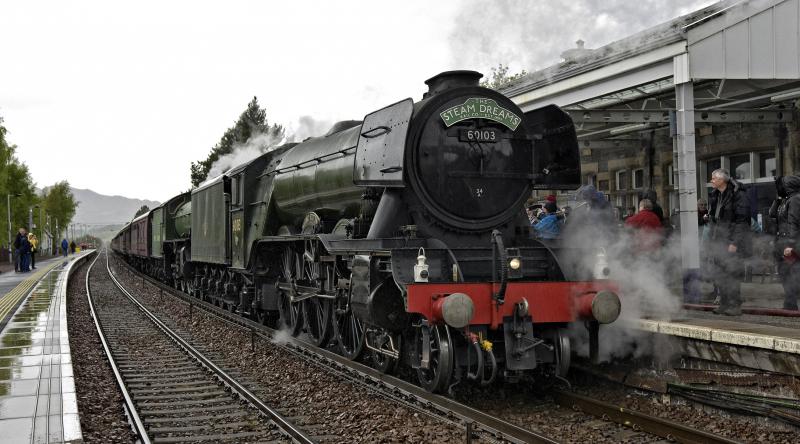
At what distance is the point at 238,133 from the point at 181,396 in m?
57.5

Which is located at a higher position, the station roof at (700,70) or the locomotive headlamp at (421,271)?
the station roof at (700,70)

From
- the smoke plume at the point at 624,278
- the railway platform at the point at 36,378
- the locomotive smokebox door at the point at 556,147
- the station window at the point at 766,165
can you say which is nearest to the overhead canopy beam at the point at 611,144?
the station window at the point at 766,165

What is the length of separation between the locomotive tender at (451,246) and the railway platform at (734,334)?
2.54ft

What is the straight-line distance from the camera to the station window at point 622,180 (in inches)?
661

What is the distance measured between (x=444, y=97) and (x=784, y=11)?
195 inches

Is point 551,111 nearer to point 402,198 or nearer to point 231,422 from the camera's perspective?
point 402,198

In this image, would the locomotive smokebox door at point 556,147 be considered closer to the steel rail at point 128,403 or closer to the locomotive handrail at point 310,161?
the locomotive handrail at point 310,161

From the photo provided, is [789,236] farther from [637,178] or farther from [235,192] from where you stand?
[637,178]

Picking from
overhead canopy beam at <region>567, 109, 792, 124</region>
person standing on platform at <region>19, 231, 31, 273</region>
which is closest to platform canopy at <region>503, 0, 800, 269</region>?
overhead canopy beam at <region>567, 109, 792, 124</region>

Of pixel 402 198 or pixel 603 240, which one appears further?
pixel 603 240

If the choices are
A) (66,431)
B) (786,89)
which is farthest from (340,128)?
(786,89)

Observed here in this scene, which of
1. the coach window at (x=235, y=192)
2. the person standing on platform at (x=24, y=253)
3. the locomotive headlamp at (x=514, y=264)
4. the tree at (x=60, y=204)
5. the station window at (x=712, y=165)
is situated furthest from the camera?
the tree at (x=60, y=204)

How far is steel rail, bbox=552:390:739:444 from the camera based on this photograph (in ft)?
16.6

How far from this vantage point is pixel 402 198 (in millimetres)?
7043
